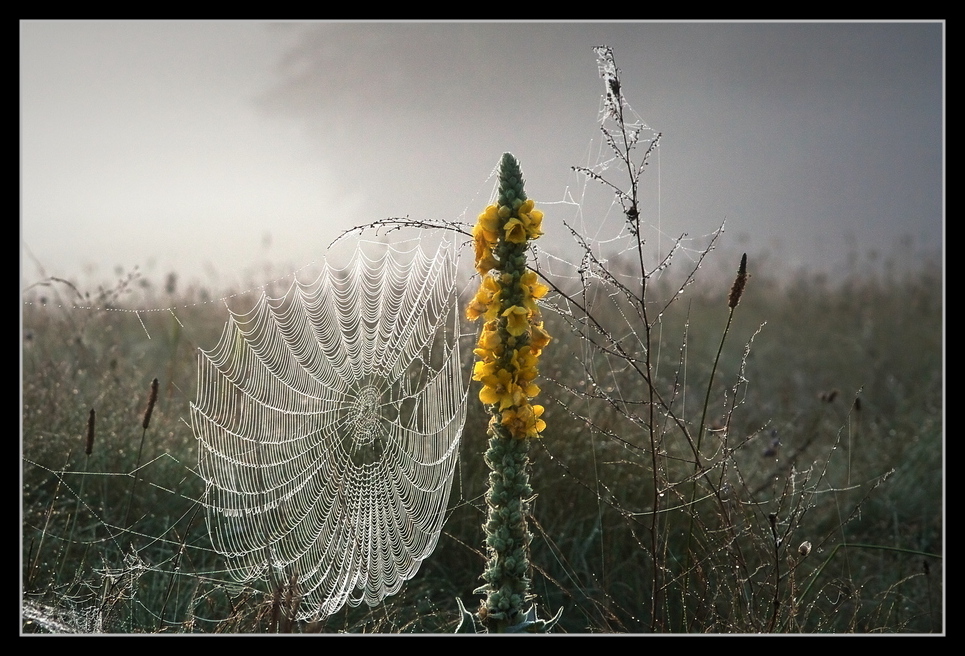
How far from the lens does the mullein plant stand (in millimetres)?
2137

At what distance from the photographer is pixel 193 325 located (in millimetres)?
6316

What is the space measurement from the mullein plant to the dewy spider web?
1230mm

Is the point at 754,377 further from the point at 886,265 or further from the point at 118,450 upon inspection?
the point at 118,450

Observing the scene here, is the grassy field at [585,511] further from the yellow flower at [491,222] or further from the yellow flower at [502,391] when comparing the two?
the yellow flower at [491,222]

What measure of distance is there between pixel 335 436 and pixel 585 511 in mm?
1334

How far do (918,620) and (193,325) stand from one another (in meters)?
5.15

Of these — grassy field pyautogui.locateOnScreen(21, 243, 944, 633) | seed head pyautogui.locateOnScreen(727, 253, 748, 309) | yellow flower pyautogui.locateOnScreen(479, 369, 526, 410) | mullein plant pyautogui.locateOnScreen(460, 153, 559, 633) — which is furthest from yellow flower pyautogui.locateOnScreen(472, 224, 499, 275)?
seed head pyautogui.locateOnScreen(727, 253, 748, 309)

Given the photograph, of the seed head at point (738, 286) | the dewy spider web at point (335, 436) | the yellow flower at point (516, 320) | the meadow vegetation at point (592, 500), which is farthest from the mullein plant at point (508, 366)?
the dewy spider web at point (335, 436)

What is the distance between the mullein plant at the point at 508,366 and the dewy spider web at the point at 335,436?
1.23 metres

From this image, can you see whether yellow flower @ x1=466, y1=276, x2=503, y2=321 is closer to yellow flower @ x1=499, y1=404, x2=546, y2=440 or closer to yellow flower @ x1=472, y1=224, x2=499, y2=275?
yellow flower @ x1=472, y1=224, x2=499, y2=275

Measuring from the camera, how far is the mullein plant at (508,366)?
→ 7.01 ft

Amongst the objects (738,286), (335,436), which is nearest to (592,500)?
(335,436)

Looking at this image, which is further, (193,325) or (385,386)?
(193,325)
